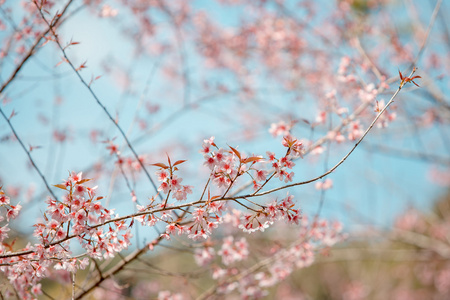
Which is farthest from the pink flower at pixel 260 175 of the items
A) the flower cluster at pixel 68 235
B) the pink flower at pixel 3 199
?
the pink flower at pixel 3 199

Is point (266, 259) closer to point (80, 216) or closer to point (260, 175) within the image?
point (260, 175)

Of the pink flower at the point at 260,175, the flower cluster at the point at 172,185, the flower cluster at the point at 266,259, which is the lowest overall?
the flower cluster at the point at 172,185

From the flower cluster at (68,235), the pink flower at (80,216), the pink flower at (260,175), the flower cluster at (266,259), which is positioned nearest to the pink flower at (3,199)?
the flower cluster at (68,235)

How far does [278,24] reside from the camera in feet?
18.4

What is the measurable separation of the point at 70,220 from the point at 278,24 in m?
4.91

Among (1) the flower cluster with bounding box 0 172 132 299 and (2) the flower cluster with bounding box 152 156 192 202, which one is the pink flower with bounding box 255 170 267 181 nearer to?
(2) the flower cluster with bounding box 152 156 192 202

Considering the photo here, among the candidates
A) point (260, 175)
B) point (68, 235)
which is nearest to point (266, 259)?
point (260, 175)

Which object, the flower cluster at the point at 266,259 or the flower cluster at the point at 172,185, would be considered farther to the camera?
the flower cluster at the point at 266,259

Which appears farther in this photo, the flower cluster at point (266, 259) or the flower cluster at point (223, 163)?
the flower cluster at point (266, 259)

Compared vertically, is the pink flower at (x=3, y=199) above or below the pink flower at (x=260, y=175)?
below

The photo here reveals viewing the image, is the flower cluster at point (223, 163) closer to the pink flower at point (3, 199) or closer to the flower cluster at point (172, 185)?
the flower cluster at point (172, 185)

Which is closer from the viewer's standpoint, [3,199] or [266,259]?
[3,199]

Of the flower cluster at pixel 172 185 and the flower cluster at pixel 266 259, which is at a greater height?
the flower cluster at pixel 266 259

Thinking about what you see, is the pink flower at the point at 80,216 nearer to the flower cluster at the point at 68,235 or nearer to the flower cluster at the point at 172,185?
the flower cluster at the point at 68,235
